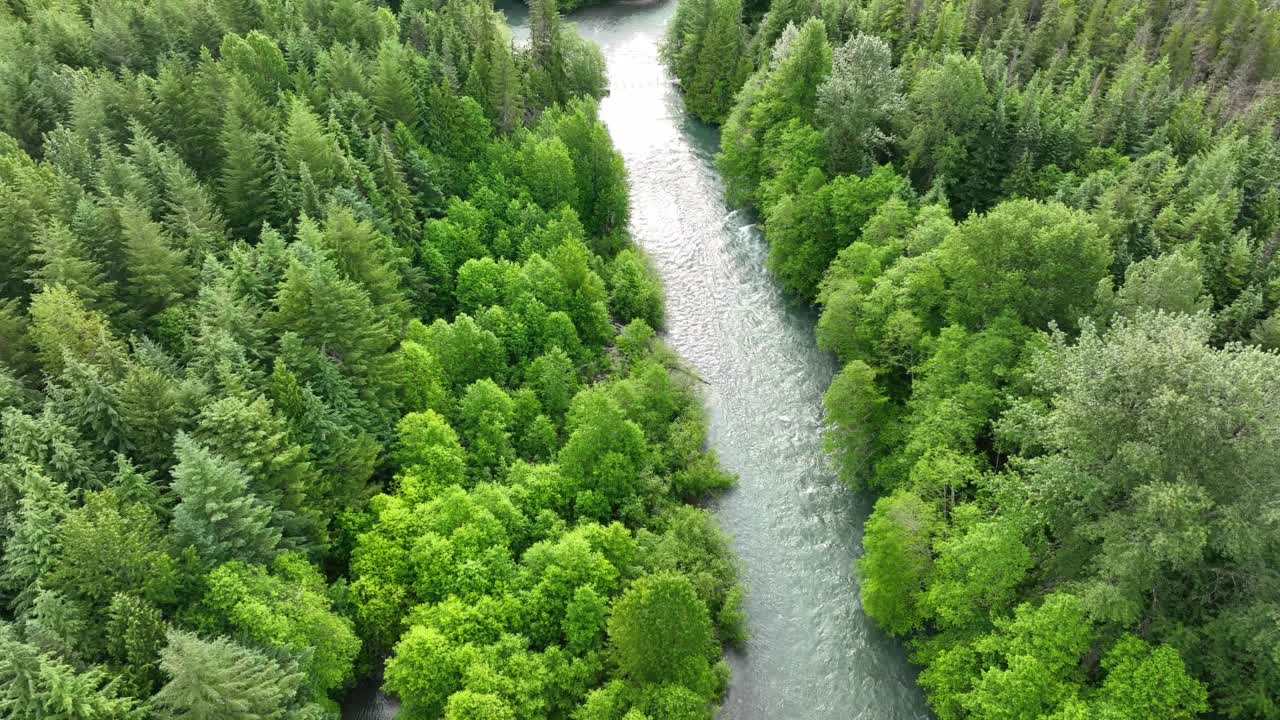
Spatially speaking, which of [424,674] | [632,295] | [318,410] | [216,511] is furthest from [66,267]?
[632,295]

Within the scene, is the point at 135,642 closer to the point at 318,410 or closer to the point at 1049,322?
the point at 318,410

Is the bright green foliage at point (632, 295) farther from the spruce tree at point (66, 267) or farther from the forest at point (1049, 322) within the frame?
the spruce tree at point (66, 267)

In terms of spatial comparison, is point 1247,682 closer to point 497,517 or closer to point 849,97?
point 497,517

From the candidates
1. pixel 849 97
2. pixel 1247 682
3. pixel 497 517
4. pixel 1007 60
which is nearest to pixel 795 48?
pixel 849 97

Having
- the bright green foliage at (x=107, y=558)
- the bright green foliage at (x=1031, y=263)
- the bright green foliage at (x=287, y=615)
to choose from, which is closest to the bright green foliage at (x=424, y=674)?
the bright green foliage at (x=287, y=615)

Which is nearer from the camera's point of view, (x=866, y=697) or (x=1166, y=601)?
(x=1166, y=601)
